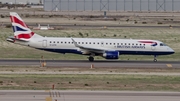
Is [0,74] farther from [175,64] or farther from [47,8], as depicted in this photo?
[47,8]

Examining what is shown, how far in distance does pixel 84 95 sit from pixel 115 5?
11106 cm

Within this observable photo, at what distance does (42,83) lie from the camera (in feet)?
127

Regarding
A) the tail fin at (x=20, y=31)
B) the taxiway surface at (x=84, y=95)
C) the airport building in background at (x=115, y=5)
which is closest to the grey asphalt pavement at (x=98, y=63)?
the tail fin at (x=20, y=31)

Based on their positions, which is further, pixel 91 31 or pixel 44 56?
pixel 91 31

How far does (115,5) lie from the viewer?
14300 cm

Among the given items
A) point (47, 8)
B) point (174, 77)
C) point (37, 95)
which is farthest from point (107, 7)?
point (37, 95)

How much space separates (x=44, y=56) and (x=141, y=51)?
11.3 meters

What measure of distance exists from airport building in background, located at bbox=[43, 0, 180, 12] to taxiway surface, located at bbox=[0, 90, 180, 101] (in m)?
105

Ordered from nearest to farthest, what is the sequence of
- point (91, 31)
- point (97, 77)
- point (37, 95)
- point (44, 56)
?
point (37, 95), point (97, 77), point (44, 56), point (91, 31)

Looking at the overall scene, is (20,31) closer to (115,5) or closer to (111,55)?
(111,55)

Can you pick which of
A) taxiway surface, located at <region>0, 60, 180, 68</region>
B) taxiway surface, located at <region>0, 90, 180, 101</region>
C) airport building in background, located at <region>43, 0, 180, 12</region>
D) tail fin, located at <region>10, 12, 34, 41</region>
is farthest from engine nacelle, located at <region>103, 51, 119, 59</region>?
airport building in background, located at <region>43, 0, 180, 12</region>

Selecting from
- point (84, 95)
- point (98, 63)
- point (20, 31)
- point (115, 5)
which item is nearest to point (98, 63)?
point (98, 63)

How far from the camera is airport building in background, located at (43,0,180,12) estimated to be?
13988 centimetres

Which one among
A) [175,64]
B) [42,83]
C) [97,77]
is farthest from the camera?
[175,64]
